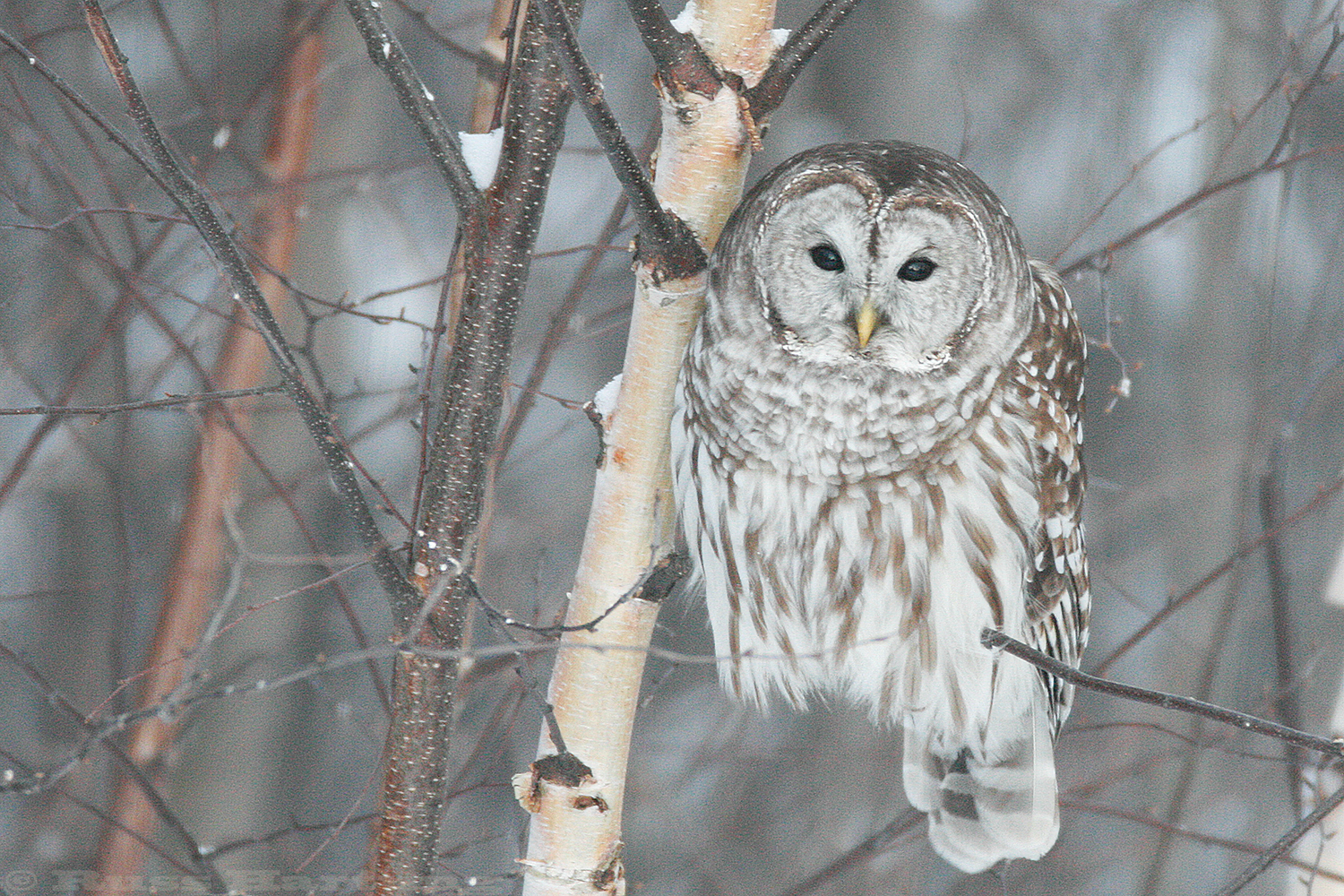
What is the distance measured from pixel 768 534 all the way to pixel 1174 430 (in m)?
4.87

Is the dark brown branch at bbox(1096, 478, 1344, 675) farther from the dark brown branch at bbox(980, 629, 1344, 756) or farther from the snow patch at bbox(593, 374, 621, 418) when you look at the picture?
the snow patch at bbox(593, 374, 621, 418)

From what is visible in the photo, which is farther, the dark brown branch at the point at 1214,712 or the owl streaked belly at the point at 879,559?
the owl streaked belly at the point at 879,559

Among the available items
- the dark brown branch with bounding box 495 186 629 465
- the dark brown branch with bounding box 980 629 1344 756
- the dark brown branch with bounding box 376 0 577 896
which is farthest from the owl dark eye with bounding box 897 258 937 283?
the dark brown branch with bounding box 980 629 1344 756

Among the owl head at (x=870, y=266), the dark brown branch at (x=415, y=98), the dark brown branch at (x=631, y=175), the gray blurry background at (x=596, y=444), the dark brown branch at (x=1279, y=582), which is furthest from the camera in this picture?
the gray blurry background at (x=596, y=444)

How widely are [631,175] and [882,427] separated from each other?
0.88 metres

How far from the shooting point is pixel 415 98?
1.62 metres

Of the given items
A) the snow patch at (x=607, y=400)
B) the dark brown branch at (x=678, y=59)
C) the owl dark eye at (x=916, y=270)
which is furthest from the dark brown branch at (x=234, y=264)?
the owl dark eye at (x=916, y=270)

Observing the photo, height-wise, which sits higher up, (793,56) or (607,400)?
(793,56)

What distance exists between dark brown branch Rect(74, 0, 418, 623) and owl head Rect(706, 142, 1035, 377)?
2.84 feet

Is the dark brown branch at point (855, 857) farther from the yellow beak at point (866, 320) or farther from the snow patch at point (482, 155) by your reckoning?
the snow patch at point (482, 155)

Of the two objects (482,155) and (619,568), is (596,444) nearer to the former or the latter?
(619,568)

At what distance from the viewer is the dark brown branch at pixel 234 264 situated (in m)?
1.48

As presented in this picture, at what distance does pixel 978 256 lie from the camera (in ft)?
7.50

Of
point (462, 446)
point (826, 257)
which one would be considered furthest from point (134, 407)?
point (826, 257)
